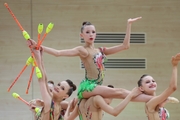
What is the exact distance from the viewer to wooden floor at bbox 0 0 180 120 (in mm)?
6137

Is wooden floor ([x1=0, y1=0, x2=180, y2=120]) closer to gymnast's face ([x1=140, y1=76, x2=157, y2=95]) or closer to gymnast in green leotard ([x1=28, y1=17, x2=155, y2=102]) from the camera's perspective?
gymnast in green leotard ([x1=28, y1=17, x2=155, y2=102])

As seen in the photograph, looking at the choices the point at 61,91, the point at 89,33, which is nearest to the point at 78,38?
the point at 89,33

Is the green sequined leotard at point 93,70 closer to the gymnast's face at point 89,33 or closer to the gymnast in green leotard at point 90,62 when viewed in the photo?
the gymnast in green leotard at point 90,62

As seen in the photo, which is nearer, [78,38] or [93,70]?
[93,70]

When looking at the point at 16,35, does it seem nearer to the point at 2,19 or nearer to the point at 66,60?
the point at 2,19

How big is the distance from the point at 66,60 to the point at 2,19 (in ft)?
3.87

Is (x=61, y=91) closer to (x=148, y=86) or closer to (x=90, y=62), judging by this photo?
(x=90, y=62)

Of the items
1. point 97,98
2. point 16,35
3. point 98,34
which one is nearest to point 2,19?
point 16,35

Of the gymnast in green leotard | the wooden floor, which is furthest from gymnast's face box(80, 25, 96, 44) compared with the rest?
the wooden floor

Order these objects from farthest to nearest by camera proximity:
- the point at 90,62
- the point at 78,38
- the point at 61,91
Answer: the point at 78,38 < the point at 90,62 < the point at 61,91

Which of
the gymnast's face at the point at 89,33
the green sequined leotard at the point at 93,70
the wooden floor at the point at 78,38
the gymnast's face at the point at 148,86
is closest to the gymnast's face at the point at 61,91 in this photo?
the green sequined leotard at the point at 93,70

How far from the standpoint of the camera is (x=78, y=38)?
20.3 feet

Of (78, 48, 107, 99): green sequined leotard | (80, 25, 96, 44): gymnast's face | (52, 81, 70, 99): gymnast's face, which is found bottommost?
(52, 81, 70, 99): gymnast's face

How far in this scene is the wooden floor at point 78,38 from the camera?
20.1 feet
